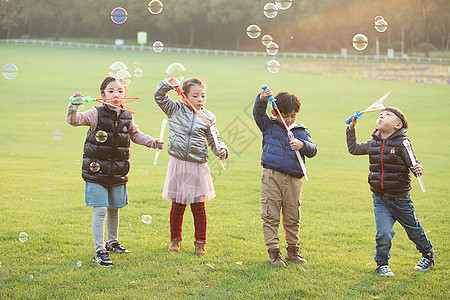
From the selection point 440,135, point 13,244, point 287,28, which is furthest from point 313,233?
point 287,28

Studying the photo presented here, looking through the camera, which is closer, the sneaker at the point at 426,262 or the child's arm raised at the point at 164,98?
the sneaker at the point at 426,262

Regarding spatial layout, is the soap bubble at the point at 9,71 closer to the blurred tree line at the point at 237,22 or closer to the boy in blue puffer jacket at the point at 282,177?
the boy in blue puffer jacket at the point at 282,177

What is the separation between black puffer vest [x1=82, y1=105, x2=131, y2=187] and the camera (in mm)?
4855

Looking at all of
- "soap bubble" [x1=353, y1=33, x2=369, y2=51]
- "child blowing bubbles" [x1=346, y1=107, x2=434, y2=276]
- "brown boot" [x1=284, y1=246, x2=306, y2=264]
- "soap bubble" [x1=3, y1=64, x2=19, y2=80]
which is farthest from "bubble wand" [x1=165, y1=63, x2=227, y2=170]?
"soap bubble" [x1=353, y1=33, x2=369, y2=51]

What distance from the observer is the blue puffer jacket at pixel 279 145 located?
4844mm

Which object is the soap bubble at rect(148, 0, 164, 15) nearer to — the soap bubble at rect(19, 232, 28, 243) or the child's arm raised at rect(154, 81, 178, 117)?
the child's arm raised at rect(154, 81, 178, 117)

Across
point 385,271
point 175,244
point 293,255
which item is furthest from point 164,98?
point 385,271

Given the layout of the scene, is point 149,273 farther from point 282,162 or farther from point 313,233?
point 313,233

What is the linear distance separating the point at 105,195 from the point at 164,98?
112 centimetres

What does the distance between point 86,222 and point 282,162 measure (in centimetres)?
272

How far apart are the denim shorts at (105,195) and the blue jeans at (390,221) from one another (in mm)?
2474

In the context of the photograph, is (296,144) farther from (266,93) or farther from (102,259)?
(102,259)

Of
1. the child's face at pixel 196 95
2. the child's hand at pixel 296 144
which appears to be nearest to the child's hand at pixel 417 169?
the child's hand at pixel 296 144

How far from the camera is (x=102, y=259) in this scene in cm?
471
